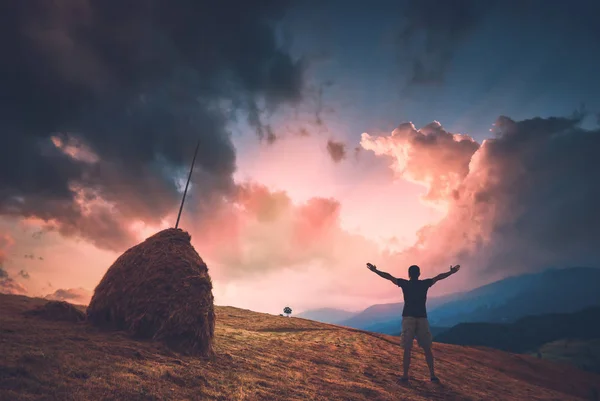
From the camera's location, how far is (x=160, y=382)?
263 inches

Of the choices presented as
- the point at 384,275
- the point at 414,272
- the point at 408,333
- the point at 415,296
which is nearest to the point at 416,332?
the point at 408,333

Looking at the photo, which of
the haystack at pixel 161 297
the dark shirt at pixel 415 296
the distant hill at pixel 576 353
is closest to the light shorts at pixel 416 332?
the dark shirt at pixel 415 296

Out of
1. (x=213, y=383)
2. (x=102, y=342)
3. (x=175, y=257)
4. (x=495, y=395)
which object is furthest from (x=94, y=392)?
(x=495, y=395)

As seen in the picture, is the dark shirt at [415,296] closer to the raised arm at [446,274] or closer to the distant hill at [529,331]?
the raised arm at [446,274]

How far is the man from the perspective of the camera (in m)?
10.2

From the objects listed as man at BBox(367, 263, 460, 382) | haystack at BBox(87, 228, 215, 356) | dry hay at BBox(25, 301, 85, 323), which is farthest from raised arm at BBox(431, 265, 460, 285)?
dry hay at BBox(25, 301, 85, 323)

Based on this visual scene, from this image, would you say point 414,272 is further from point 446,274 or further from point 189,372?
point 189,372

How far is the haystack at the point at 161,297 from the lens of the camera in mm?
9789

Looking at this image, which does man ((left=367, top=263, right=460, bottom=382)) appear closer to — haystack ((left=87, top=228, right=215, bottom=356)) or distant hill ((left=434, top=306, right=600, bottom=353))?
haystack ((left=87, top=228, right=215, bottom=356))

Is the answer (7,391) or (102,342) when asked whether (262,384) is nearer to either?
(102,342)

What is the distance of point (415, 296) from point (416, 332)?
111cm

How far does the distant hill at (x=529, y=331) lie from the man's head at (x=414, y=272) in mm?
166698

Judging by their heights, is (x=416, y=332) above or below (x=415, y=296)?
below

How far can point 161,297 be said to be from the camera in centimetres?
1034
